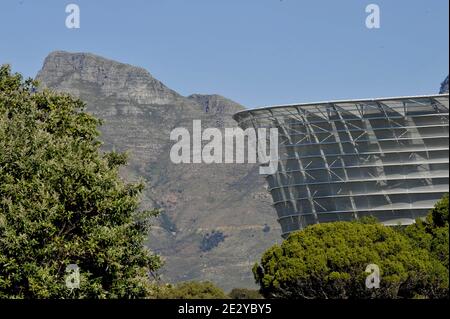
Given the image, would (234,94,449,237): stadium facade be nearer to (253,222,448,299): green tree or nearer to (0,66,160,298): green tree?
(253,222,448,299): green tree

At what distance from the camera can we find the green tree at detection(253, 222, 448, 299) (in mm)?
91625

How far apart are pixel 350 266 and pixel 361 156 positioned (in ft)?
134

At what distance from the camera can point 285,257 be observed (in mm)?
97812

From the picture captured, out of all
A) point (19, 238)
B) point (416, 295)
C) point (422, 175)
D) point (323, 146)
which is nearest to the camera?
point (19, 238)

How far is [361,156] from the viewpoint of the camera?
13350 centimetres

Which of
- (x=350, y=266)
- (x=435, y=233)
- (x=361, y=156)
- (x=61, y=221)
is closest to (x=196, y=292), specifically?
(x=361, y=156)

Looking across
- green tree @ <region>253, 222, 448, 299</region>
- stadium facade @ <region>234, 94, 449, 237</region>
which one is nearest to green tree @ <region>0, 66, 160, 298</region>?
green tree @ <region>253, 222, 448, 299</region>

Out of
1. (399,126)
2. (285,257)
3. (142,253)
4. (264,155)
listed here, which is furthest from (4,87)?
(264,155)

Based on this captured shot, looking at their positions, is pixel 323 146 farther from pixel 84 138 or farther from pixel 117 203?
pixel 117 203

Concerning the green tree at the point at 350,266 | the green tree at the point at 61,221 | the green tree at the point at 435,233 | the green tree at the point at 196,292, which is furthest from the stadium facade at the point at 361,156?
the green tree at the point at 61,221

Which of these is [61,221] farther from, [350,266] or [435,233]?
[435,233]

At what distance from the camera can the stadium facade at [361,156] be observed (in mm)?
126625

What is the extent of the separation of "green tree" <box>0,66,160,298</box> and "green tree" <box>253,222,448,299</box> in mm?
40142
